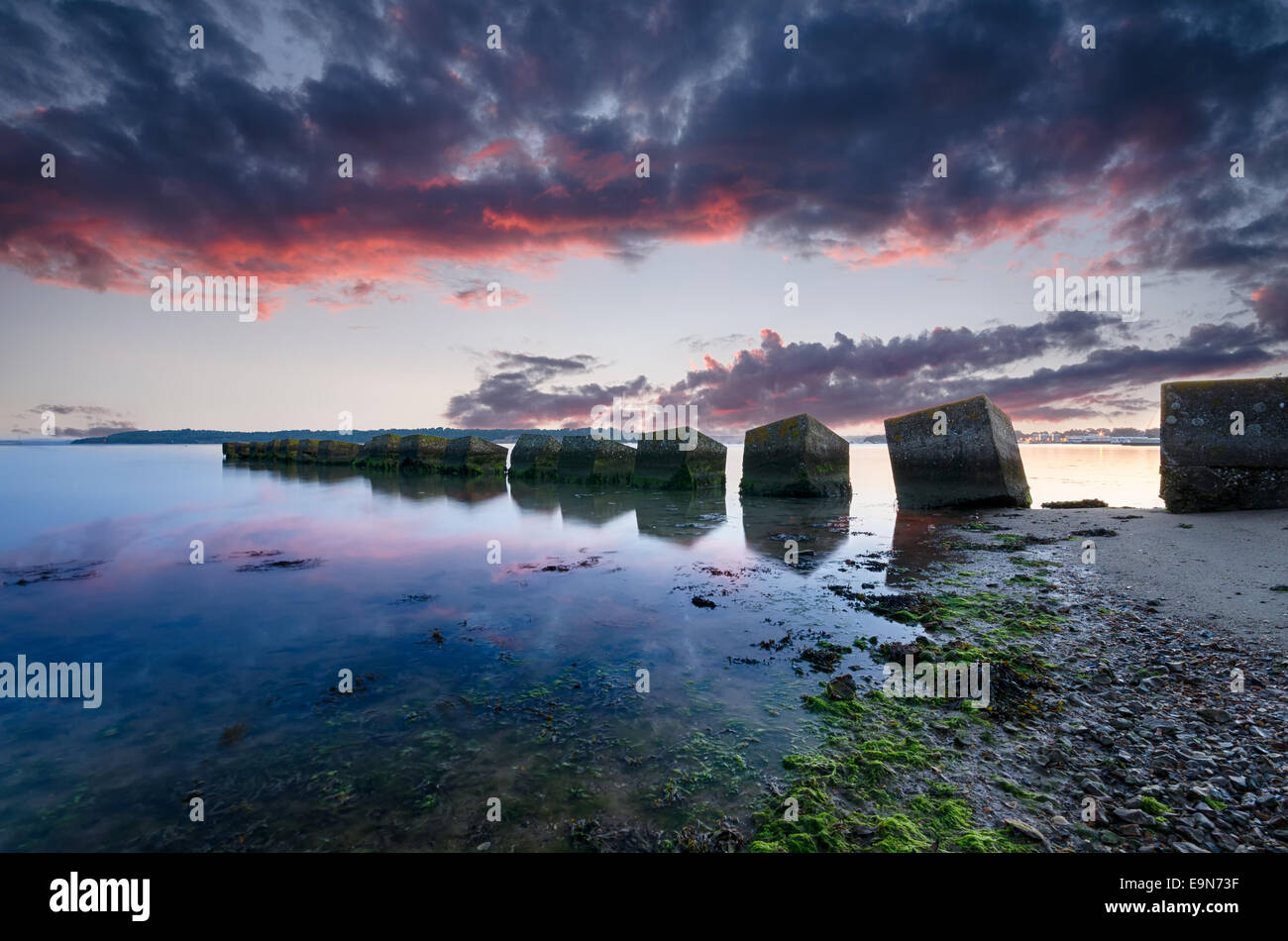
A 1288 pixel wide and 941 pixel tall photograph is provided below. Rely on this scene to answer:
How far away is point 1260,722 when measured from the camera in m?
3.39

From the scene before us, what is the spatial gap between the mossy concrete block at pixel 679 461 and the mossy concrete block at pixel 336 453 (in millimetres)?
38200

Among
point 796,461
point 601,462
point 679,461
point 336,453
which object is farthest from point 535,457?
point 336,453

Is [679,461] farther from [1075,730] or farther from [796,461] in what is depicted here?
[1075,730]

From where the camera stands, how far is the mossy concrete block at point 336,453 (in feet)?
163

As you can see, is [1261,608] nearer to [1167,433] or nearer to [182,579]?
[1167,433]

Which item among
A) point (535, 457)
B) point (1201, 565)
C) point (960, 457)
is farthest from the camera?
point (535, 457)

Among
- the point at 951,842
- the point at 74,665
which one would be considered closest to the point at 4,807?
the point at 74,665

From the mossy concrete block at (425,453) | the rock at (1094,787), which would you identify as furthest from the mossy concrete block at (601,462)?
the rock at (1094,787)

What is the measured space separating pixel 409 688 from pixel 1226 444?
53.1ft

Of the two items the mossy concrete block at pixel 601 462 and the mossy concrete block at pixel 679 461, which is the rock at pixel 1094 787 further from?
the mossy concrete block at pixel 601 462

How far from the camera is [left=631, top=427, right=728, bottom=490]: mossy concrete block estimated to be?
23141mm

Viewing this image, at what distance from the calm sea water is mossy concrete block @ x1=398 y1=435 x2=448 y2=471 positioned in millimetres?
27541

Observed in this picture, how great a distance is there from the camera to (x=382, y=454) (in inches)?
1708
